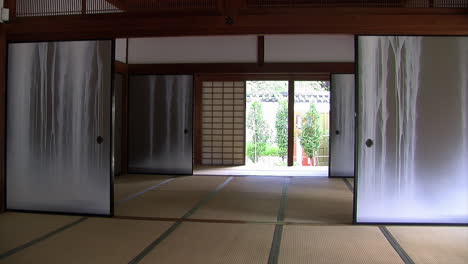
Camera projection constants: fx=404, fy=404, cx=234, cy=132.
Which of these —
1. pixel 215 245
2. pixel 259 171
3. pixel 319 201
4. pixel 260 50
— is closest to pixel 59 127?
pixel 215 245

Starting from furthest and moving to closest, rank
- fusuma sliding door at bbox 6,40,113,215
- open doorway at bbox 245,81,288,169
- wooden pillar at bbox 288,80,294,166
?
open doorway at bbox 245,81,288,169 < wooden pillar at bbox 288,80,294,166 < fusuma sliding door at bbox 6,40,113,215

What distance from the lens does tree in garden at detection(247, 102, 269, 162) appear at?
9414 mm

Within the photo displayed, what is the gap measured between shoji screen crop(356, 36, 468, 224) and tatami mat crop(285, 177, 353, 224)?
1.72 ft

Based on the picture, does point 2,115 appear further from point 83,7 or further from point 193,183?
point 193,183

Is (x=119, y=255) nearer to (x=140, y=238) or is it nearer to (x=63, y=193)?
(x=140, y=238)

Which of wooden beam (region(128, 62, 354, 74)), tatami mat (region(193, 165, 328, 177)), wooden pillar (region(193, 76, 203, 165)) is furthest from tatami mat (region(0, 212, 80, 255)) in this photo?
wooden pillar (region(193, 76, 203, 165))

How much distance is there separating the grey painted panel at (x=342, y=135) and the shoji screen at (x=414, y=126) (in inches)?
128

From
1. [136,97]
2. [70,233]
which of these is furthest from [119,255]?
[136,97]

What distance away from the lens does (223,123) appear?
29.0ft

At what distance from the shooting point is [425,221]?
3.83 metres

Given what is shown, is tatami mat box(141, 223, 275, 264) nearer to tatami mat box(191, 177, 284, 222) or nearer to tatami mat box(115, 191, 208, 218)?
tatami mat box(191, 177, 284, 222)

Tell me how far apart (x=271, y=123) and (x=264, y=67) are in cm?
241

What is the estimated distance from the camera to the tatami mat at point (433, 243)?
2.90 meters

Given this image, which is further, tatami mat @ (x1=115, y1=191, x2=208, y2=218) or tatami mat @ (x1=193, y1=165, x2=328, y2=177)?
tatami mat @ (x1=193, y1=165, x2=328, y2=177)
